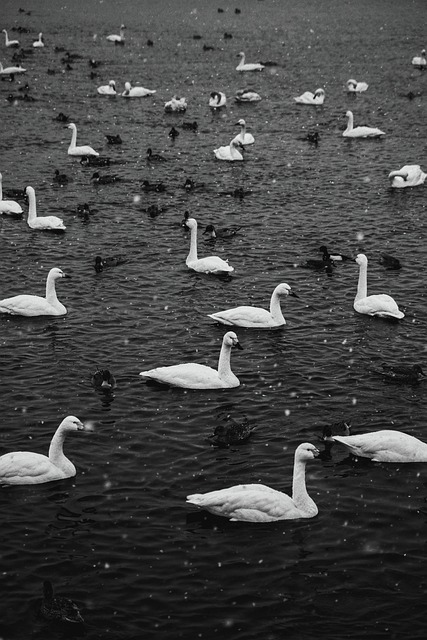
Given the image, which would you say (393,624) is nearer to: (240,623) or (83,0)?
(240,623)

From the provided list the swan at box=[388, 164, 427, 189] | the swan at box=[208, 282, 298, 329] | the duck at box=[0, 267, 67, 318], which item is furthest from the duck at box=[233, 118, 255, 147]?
the duck at box=[0, 267, 67, 318]

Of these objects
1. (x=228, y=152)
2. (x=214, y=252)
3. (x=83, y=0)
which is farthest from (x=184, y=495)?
(x=83, y=0)

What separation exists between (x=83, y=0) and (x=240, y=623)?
100528mm

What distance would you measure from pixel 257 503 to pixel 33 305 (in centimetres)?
1184

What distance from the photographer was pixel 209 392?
78.4ft

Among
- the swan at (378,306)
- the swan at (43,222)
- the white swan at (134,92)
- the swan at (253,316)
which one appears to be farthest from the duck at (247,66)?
the swan at (253,316)

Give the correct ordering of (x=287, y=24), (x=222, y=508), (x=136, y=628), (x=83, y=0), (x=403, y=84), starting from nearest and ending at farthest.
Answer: (x=136, y=628) < (x=222, y=508) < (x=403, y=84) < (x=287, y=24) < (x=83, y=0)

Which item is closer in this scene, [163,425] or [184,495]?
[184,495]

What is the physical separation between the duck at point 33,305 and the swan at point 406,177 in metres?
18.4

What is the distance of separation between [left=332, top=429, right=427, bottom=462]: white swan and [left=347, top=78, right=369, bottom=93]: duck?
143ft

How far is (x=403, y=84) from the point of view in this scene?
63344 mm

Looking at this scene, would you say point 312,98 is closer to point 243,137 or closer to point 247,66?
point 243,137

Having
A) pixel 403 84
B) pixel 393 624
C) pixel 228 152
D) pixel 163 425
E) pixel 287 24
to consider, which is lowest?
pixel 393 624

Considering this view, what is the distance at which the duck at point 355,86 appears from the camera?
6078 cm
